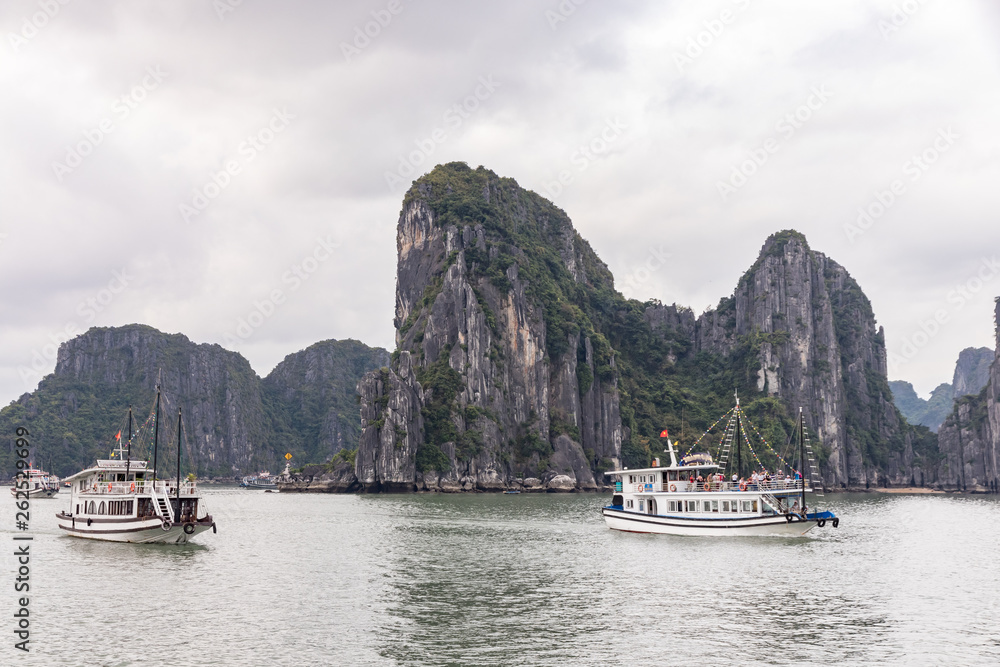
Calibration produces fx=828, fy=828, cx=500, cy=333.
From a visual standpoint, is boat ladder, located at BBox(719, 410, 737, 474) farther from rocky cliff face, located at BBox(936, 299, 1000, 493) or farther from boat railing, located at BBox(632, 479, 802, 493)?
rocky cliff face, located at BBox(936, 299, 1000, 493)

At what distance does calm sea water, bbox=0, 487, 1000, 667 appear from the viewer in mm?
27219

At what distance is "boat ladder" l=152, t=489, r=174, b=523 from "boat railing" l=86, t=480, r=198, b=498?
41 centimetres

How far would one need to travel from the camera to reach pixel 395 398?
14800cm

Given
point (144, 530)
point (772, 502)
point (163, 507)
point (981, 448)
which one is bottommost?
point (144, 530)

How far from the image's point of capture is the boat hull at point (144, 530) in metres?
56.3

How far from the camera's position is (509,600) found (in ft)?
117

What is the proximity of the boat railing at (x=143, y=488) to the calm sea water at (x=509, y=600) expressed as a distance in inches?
155

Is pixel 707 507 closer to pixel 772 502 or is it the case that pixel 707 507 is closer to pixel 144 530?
pixel 772 502

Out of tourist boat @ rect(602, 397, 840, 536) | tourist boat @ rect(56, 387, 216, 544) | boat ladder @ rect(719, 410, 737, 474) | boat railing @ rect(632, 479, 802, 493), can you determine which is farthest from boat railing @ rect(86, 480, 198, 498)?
boat ladder @ rect(719, 410, 737, 474)

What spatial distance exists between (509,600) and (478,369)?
4997 inches

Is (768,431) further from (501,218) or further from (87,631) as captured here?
(87,631)

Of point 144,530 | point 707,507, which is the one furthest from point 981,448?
point 144,530

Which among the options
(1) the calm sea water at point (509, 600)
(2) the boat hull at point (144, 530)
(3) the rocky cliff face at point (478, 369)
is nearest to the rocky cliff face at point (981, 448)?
(3) the rocky cliff face at point (478, 369)

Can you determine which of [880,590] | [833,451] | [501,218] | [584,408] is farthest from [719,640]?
[833,451]
